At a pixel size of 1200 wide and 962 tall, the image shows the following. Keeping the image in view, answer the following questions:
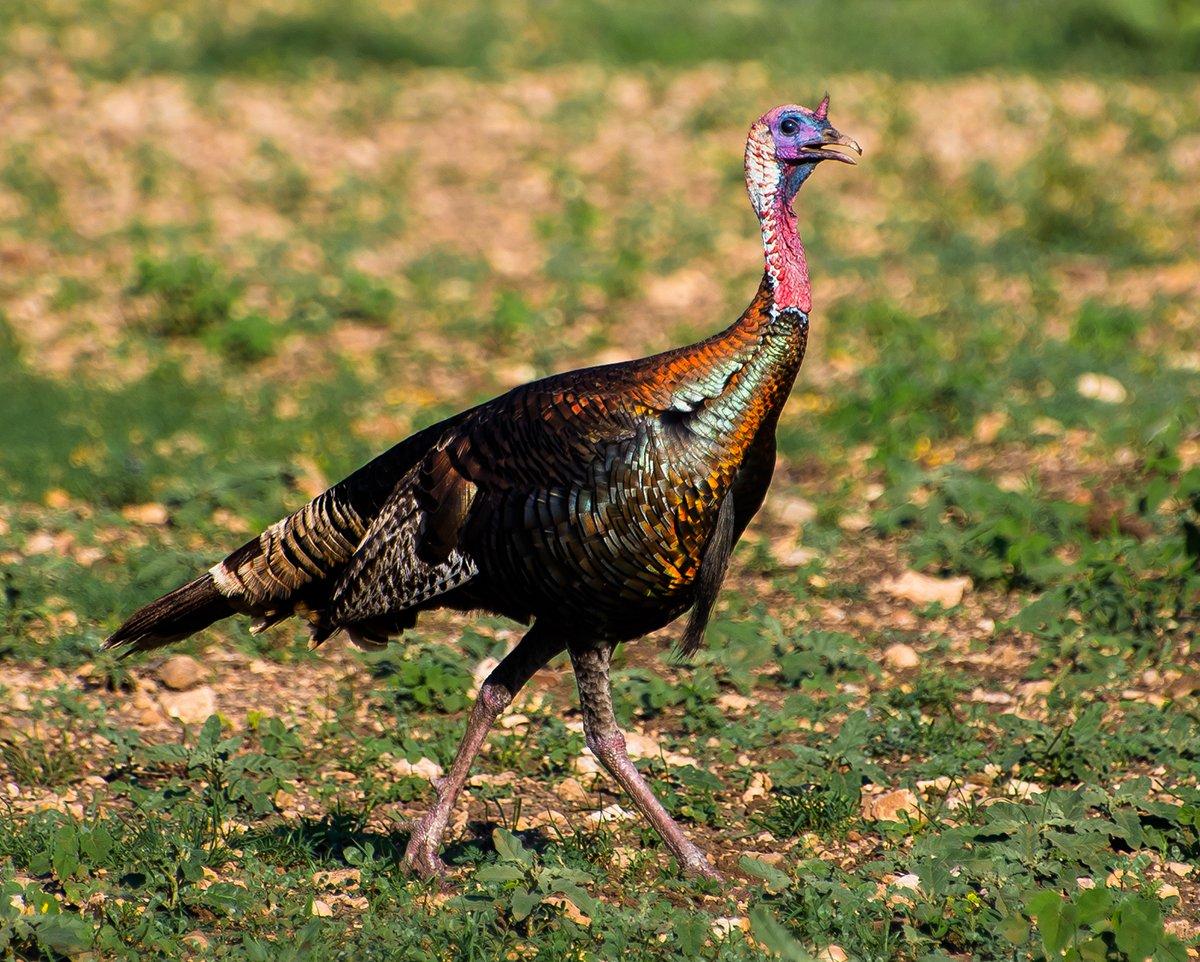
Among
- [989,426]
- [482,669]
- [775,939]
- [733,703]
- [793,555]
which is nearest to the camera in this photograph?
[775,939]

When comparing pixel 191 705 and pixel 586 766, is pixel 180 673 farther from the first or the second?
pixel 586 766

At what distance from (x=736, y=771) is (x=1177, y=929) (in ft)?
4.97

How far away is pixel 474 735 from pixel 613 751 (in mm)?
399

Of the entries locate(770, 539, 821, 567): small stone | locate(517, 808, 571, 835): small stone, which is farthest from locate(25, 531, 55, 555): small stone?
locate(770, 539, 821, 567): small stone

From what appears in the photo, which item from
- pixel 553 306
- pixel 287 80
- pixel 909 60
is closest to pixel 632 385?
pixel 553 306

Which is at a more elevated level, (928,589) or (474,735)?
(928,589)

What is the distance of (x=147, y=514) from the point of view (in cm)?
752

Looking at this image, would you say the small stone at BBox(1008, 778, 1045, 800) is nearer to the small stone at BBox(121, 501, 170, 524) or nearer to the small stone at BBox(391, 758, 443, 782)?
the small stone at BBox(391, 758, 443, 782)

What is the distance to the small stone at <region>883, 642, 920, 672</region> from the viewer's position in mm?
6250

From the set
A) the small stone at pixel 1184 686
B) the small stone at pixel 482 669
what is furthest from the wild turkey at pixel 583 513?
the small stone at pixel 1184 686

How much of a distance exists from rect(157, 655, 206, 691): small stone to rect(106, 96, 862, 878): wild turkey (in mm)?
1007

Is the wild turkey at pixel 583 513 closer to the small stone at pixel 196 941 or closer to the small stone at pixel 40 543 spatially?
the small stone at pixel 196 941

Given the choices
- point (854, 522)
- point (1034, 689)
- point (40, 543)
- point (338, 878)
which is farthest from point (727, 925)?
point (40, 543)

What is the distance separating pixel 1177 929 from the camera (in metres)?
4.38
